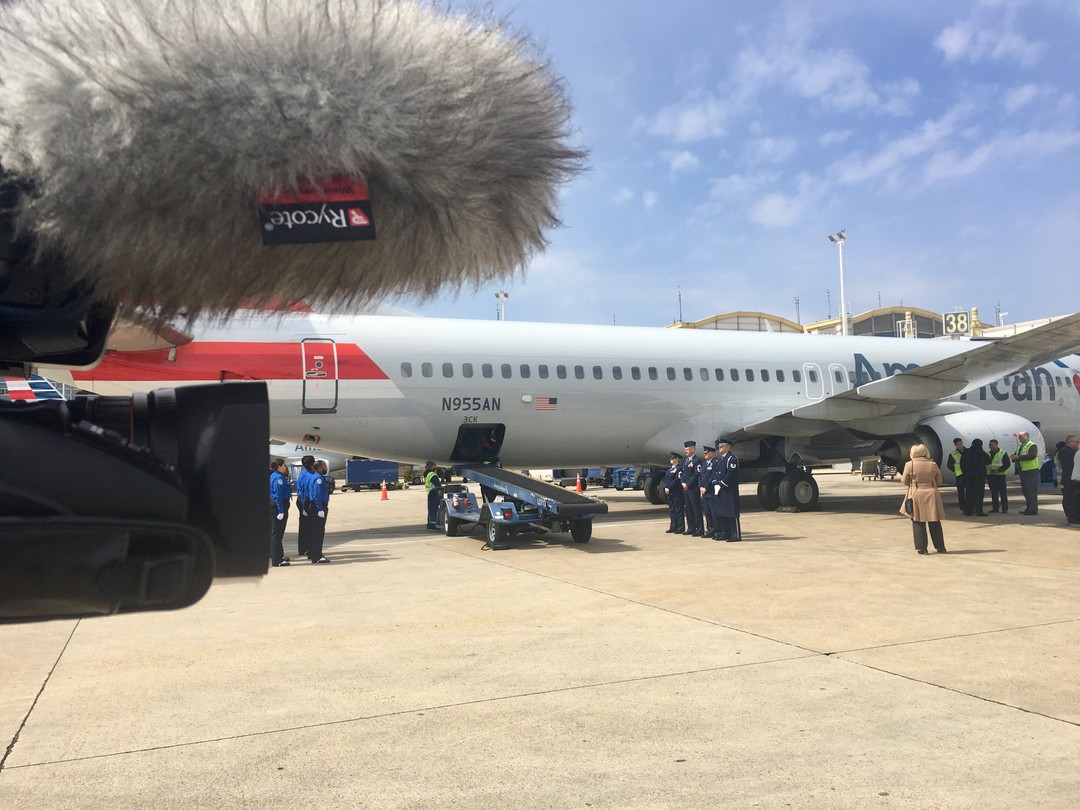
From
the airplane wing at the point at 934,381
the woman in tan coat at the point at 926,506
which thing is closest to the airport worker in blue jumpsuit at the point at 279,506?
the woman in tan coat at the point at 926,506

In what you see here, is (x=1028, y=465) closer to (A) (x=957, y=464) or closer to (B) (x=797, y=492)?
(A) (x=957, y=464)

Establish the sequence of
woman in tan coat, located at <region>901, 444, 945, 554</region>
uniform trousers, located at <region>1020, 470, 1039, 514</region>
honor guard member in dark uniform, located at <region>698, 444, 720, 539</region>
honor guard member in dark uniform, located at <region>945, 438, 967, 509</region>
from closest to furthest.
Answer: woman in tan coat, located at <region>901, 444, 945, 554</region> → honor guard member in dark uniform, located at <region>698, 444, 720, 539</region> → uniform trousers, located at <region>1020, 470, 1039, 514</region> → honor guard member in dark uniform, located at <region>945, 438, 967, 509</region>

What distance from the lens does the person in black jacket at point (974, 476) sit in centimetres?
1399

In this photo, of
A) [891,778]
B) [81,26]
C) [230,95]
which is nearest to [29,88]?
[81,26]

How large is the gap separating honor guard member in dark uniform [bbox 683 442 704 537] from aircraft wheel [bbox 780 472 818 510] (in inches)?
148

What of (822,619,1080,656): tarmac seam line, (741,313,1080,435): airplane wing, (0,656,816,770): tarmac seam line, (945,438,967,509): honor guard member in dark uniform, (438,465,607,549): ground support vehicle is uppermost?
(741,313,1080,435): airplane wing

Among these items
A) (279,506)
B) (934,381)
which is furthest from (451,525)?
(934,381)

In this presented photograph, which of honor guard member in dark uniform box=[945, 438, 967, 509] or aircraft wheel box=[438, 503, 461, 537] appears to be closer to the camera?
aircraft wheel box=[438, 503, 461, 537]

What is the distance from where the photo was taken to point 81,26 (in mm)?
961

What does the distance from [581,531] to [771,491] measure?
19.0 feet

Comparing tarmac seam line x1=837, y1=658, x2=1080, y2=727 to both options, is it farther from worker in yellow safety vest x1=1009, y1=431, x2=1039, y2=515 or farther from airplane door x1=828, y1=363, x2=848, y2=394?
airplane door x1=828, y1=363, x2=848, y2=394

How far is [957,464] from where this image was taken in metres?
14.5

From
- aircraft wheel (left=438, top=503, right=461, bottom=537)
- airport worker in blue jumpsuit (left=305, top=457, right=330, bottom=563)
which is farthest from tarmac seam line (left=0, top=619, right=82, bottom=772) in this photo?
aircraft wheel (left=438, top=503, right=461, bottom=537)

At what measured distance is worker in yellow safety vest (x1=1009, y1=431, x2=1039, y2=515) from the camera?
14305 millimetres
